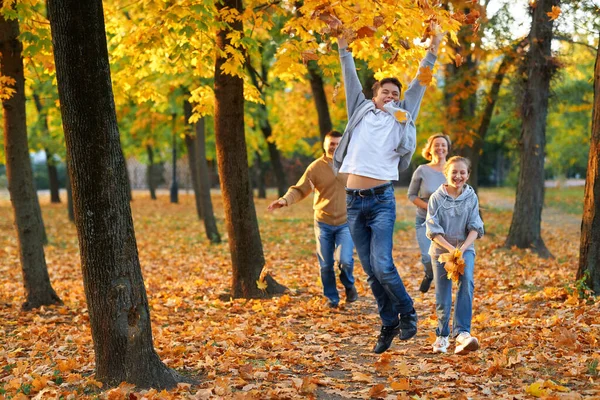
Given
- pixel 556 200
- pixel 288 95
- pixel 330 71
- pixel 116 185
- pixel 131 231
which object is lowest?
pixel 556 200

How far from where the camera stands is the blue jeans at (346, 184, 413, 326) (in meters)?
5.62

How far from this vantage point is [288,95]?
31266 mm

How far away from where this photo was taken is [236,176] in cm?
900

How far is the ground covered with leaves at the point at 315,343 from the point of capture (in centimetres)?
505

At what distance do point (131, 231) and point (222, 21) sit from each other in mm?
3870

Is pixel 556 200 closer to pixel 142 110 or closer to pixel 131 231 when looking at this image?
pixel 142 110

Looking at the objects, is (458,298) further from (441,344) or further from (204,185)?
(204,185)

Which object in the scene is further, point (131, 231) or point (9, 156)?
point (9, 156)

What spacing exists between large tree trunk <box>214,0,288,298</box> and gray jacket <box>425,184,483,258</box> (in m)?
3.64

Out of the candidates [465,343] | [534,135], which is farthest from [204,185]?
[465,343]

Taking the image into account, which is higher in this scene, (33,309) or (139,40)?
(139,40)

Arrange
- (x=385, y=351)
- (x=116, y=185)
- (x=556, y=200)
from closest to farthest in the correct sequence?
(x=116, y=185), (x=385, y=351), (x=556, y=200)

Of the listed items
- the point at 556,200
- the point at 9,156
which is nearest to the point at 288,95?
the point at 556,200

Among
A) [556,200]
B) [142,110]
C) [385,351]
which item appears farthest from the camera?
[556,200]
